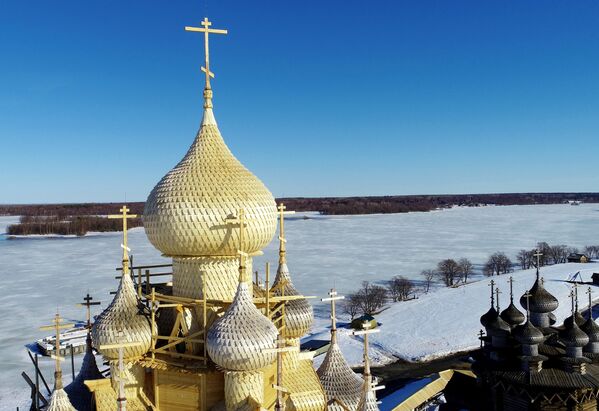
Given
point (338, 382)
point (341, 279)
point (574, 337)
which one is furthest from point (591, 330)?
point (341, 279)

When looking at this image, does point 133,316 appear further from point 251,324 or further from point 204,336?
point 251,324

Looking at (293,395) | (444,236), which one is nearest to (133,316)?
(293,395)

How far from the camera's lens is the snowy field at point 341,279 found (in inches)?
786

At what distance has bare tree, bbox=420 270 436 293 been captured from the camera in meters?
31.7

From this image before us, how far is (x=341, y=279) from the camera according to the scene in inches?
1223

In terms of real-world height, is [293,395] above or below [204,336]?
below

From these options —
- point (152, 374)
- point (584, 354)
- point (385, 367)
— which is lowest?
point (385, 367)

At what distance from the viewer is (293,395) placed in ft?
22.9

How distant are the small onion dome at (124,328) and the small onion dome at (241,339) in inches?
40.1

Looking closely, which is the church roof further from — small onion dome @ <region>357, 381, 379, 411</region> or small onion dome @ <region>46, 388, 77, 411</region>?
small onion dome @ <region>357, 381, 379, 411</region>

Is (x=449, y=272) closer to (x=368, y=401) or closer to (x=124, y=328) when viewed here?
(x=368, y=401)

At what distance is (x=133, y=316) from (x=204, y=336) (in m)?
0.93

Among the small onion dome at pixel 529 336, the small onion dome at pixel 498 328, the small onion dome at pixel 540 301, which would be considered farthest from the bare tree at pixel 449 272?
the small onion dome at pixel 529 336

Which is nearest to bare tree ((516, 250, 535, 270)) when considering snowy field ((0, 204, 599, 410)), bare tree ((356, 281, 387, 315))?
snowy field ((0, 204, 599, 410))
